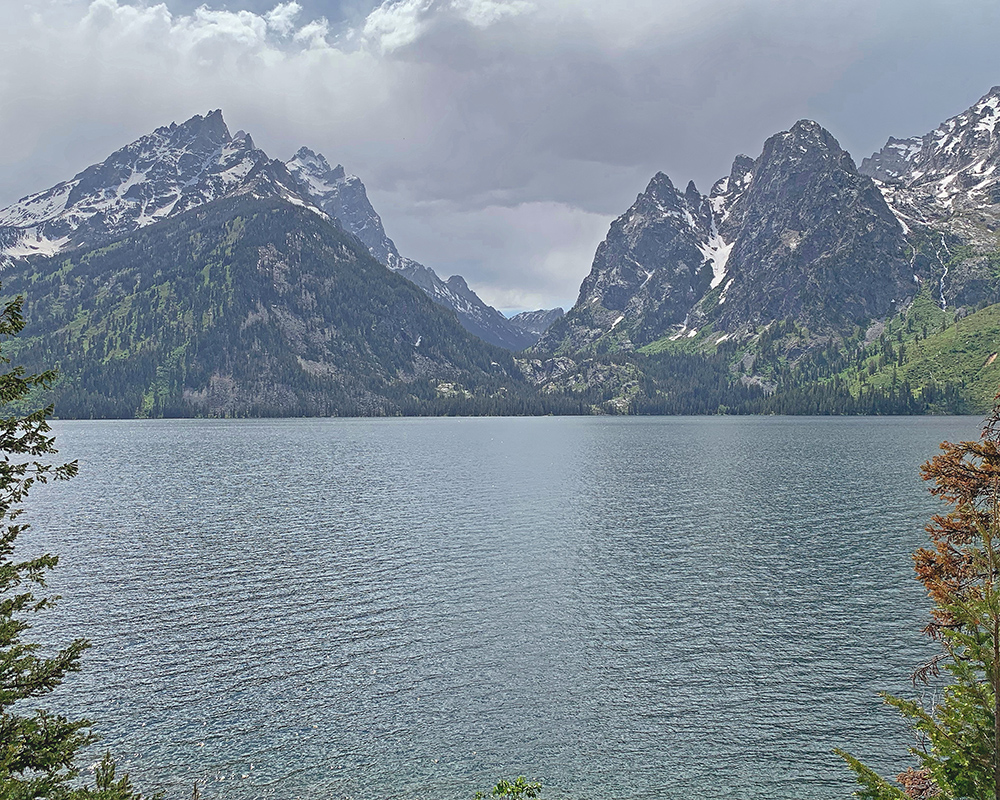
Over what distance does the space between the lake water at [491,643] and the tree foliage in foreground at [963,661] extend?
40.4ft

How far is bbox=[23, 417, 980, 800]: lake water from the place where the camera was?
117 ft

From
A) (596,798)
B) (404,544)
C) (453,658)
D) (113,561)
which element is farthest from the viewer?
A: (404,544)

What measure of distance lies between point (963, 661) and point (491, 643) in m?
34.3

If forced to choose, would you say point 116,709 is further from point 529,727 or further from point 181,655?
point 529,727

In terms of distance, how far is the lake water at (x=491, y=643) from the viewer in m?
35.5

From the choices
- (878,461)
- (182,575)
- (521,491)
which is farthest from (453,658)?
(878,461)

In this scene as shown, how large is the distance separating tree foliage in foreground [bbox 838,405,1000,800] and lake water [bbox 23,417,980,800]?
12323mm

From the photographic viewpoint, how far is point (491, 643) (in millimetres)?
51656

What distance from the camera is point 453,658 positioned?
4888 cm

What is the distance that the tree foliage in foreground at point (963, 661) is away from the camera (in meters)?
17.7

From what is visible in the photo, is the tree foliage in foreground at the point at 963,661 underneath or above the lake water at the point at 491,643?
above

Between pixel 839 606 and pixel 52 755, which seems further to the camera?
pixel 839 606

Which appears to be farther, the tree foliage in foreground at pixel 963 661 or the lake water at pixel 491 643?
the lake water at pixel 491 643

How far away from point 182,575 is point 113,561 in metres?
12.3
